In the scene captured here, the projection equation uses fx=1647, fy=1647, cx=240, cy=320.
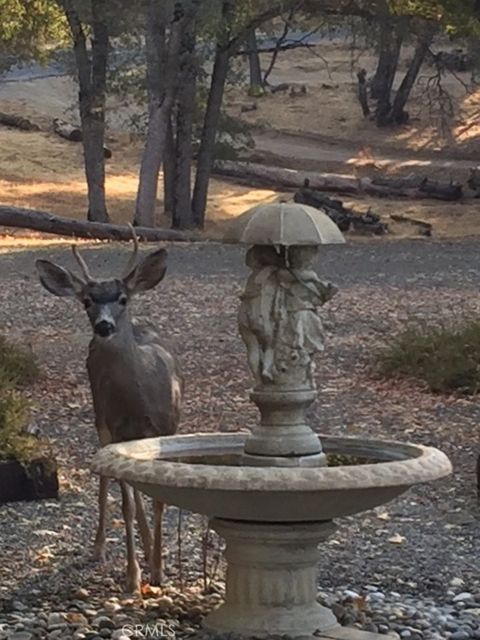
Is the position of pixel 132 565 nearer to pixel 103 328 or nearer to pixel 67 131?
pixel 103 328

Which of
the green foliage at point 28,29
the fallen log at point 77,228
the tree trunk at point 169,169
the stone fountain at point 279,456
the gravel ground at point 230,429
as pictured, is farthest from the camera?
the tree trunk at point 169,169

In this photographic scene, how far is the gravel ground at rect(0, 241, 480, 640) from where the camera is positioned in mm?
6352

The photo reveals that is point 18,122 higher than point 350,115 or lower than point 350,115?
lower

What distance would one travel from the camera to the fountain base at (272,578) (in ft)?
18.1

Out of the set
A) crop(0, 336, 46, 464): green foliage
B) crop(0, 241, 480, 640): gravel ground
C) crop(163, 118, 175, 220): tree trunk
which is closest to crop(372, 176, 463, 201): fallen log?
crop(163, 118, 175, 220): tree trunk

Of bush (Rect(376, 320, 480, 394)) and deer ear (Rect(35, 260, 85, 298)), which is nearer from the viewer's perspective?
deer ear (Rect(35, 260, 85, 298))

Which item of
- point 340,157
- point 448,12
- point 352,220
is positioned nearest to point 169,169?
point 352,220

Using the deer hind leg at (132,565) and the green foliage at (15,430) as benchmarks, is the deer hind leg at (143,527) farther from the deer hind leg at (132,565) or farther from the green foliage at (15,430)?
the green foliage at (15,430)

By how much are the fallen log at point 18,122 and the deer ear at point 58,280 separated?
32.4 m

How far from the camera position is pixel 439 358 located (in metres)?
12.1

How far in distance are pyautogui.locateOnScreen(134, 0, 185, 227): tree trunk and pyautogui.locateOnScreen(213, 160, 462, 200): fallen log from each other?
20.5 feet

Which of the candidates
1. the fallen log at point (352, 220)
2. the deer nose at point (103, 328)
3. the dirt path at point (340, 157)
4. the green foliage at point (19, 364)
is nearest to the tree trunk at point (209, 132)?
the fallen log at point (352, 220)

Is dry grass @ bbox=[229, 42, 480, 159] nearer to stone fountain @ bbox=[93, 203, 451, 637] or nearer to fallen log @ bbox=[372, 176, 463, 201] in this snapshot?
fallen log @ bbox=[372, 176, 463, 201]

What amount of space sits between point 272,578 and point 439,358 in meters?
6.71
